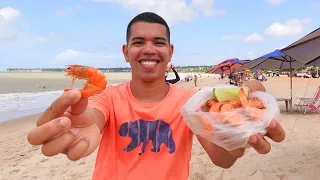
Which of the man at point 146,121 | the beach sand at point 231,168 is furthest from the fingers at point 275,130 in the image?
the beach sand at point 231,168

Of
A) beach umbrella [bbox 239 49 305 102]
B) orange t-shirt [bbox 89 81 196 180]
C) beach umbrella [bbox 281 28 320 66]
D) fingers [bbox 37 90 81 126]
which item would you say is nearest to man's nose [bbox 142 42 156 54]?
orange t-shirt [bbox 89 81 196 180]

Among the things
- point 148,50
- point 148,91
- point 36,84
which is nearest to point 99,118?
point 148,91

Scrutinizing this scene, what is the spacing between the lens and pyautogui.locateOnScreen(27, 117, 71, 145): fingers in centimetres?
109

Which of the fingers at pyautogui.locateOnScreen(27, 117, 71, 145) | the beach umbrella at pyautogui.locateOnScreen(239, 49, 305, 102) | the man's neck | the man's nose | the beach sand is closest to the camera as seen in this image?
the fingers at pyautogui.locateOnScreen(27, 117, 71, 145)

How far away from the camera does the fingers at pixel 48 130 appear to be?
3.56 feet

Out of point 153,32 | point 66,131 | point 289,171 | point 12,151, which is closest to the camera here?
point 66,131

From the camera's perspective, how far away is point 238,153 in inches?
54.7

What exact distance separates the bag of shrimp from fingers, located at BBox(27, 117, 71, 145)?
0.58 meters

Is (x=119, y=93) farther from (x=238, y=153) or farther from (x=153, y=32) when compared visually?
(x=238, y=153)

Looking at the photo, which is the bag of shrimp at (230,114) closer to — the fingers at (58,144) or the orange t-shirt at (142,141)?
the orange t-shirt at (142,141)

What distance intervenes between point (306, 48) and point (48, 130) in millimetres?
5551

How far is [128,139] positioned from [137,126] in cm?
10

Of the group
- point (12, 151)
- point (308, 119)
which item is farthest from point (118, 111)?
point (308, 119)

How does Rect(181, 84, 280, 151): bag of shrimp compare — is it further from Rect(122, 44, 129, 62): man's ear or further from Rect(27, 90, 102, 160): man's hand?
Rect(122, 44, 129, 62): man's ear
